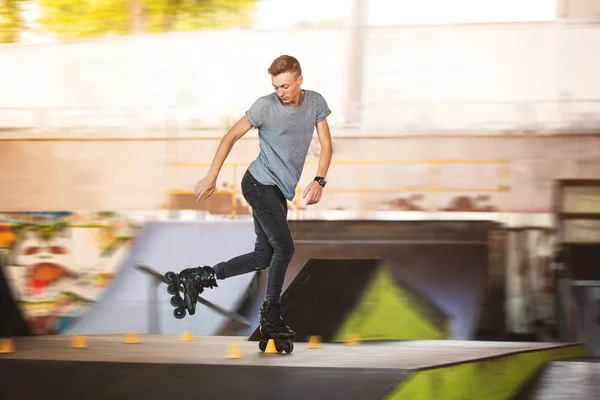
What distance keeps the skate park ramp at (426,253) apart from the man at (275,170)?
4.27 m

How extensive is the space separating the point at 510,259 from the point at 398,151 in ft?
7.49

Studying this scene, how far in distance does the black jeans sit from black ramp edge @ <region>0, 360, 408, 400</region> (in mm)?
958

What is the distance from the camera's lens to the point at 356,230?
9859 mm

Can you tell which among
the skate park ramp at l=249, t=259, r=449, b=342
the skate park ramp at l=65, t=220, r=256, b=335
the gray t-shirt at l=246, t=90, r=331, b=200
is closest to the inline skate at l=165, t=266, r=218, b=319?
the gray t-shirt at l=246, t=90, r=331, b=200

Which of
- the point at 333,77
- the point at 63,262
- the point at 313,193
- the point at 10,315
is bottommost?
the point at 63,262

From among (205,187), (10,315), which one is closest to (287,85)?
(205,187)

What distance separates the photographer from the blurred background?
39.4ft

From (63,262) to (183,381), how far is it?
9.38m

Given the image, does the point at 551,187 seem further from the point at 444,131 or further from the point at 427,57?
the point at 427,57

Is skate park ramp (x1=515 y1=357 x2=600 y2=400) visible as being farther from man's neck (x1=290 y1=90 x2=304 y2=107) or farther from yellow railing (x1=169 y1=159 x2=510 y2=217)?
yellow railing (x1=169 y1=159 x2=510 y2=217)

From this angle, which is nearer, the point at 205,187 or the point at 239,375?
the point at 239,375

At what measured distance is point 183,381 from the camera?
13.6ft

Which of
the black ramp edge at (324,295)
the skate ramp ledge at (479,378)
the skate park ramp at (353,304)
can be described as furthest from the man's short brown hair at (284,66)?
the skate park ramp at (353,304)

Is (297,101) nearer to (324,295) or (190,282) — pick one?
(190,282)
